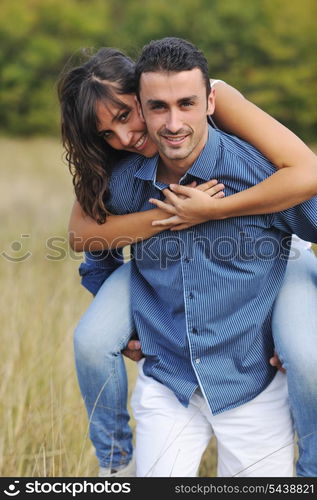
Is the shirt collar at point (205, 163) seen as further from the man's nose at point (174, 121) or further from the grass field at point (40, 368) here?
the grass field at point (40, 368)

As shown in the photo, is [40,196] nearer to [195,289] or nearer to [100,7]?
[195,289]

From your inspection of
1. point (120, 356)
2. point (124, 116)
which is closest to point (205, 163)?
point (124, 116)

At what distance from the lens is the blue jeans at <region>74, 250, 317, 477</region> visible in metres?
2.88

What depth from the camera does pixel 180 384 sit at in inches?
122

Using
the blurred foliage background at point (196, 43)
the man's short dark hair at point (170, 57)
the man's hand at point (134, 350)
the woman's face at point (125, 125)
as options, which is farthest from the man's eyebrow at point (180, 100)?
the blurred foliage background at point (196, 43)

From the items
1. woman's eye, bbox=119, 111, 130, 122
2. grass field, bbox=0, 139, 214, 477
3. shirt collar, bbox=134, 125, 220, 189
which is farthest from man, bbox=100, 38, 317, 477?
grass field, bbox=0, 139, 214, 477

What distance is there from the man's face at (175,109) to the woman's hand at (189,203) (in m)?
0.15

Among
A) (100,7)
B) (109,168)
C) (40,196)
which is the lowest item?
(40,196)

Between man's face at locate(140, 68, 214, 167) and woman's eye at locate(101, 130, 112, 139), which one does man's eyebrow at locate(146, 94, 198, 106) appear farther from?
woman's eye at locate(101, 130, 112, 139)

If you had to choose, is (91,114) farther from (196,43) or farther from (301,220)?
(196,43)

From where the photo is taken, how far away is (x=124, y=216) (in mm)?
3141

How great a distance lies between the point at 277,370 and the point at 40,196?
9195 mm

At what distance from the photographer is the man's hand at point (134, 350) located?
3.27m
